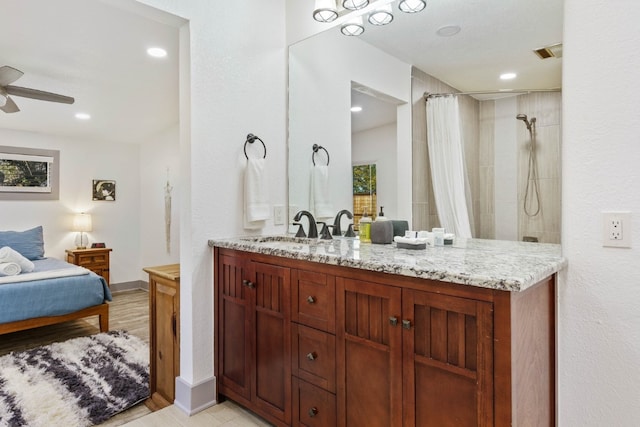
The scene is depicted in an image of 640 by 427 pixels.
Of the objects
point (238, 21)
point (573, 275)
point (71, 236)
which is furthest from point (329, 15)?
point (71, 236)

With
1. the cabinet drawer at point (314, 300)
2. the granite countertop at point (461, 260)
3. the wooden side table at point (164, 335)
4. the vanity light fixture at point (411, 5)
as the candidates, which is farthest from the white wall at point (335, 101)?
the wooden side table at point (164, 335)

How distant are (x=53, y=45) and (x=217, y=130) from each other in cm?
177

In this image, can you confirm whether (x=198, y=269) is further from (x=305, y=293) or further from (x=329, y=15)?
(x=329, y=15)

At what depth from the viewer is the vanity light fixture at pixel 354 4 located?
2.07m

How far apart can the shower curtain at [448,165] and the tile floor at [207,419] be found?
4.78ft

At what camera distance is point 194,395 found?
208 cm


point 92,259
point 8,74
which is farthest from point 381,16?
point 92,259

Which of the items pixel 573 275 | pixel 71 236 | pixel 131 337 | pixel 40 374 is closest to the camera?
pixel 573 275

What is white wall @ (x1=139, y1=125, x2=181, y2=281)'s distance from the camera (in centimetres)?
526

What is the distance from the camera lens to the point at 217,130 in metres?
2.20

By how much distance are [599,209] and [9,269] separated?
457 cm

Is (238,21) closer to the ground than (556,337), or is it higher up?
higher up

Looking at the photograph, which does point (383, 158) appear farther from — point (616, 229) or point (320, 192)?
point (616, 229)

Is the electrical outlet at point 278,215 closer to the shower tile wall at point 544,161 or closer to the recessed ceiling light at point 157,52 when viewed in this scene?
the shower tile wall at point 544,161
